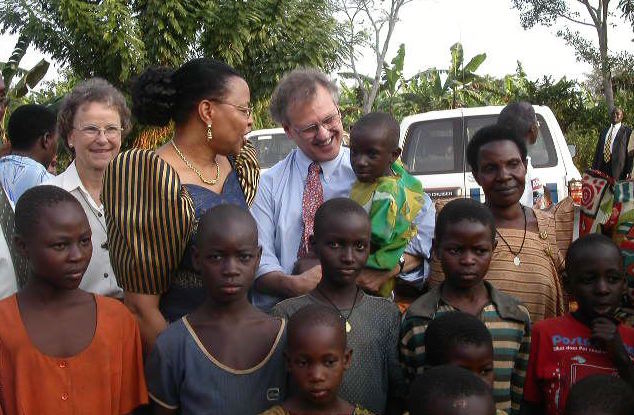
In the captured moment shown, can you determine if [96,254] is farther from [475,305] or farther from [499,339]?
[499,339]

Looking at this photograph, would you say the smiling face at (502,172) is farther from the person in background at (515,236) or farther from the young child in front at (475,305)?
the young child in front at (475,305)

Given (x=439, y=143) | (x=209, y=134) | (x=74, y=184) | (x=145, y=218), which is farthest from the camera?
(x=439, y=143)

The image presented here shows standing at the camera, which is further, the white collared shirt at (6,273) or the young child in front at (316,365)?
the white collared shirt at (6,273)

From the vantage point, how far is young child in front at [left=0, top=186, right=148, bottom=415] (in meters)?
2.53

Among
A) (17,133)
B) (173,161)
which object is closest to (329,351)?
(173,161)

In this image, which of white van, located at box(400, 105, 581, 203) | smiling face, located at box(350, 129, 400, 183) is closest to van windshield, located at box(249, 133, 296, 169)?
white van, located at box(400, 105, 581, 203)

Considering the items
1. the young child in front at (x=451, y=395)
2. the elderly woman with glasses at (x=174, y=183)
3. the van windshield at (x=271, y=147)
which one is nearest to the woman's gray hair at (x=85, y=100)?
the elderly woman with glasses at (x=174, y=183)

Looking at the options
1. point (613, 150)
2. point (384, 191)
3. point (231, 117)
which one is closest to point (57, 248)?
point (231, 117)

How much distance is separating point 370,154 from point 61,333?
5.13 feet

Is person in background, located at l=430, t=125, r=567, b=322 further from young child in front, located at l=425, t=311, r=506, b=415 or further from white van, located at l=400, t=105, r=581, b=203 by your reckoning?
white van, located at l=400, t=105, r=581, b=203

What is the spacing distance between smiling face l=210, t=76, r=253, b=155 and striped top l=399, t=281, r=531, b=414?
105cm

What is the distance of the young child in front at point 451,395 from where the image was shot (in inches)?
87.3

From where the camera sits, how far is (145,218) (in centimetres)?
276

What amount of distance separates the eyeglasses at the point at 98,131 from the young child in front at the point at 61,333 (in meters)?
1.06
